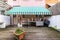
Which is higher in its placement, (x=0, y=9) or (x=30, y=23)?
(x=0, y=9)

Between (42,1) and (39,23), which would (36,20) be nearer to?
(39,23)

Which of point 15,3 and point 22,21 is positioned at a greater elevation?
point 15,3

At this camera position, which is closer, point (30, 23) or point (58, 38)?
point (58, 38)

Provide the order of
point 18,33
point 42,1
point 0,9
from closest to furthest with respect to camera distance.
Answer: point 18,33 < point 0,9 < point 42,1

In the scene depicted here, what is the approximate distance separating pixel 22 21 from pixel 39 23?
292 centimetres

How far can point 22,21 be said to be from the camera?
25391 mm

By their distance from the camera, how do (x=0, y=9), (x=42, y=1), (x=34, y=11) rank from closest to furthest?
(x=34, y=11)
(x=0, y=9)
(x=42, y=1)

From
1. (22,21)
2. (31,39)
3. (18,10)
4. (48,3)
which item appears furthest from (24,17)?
(31,39)

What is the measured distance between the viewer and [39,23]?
78.8 ft

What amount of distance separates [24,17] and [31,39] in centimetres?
1357

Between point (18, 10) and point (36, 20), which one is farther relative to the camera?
point (36, 20)

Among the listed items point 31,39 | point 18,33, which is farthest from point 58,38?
point 18,33

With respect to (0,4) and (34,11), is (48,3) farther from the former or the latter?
(0,4)

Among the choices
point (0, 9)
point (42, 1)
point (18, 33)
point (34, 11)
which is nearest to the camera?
point (18, 33)
